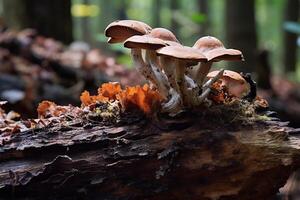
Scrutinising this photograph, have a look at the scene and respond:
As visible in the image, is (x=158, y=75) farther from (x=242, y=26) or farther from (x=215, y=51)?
(x=242, y=26)

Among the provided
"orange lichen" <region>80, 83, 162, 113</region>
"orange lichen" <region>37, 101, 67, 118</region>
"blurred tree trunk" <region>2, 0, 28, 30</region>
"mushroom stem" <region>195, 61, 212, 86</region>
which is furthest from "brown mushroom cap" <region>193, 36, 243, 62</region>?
"blurred tree trunk" <region>2, 0, 28, 30</region>

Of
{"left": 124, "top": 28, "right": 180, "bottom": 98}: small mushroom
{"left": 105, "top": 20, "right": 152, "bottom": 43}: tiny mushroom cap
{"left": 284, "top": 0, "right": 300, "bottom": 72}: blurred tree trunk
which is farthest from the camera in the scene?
{"left": 284, "top": 0, "right": 300, "bottom": 72}: blurred tree trunk

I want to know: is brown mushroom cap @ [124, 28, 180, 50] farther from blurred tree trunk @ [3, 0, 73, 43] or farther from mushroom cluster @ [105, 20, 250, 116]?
blurred tree trunk @ [3, 0, 73, 43]

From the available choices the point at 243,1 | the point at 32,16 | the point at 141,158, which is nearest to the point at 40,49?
the point at 32,16

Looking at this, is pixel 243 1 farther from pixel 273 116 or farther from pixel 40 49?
pixel 273 116

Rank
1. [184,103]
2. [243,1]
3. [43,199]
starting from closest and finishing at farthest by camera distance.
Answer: [43,199], [184,103], [243,1]

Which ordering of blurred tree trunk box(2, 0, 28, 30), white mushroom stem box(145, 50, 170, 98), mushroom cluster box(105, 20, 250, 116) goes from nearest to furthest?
mushroom cluster box(105, 20, 250, 116) < white mushroom stem box(145, 50, 170, 98) < blurred tree trunk box(2, 0, 28, 30)

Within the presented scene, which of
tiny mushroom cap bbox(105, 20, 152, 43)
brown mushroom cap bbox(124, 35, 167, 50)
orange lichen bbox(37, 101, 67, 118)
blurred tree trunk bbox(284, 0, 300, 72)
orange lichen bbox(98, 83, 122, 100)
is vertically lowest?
blurred tree trunk bbox(284, 0, 300, 72)

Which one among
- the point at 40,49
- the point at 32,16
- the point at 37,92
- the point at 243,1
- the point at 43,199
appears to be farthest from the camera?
the point at 243,1
